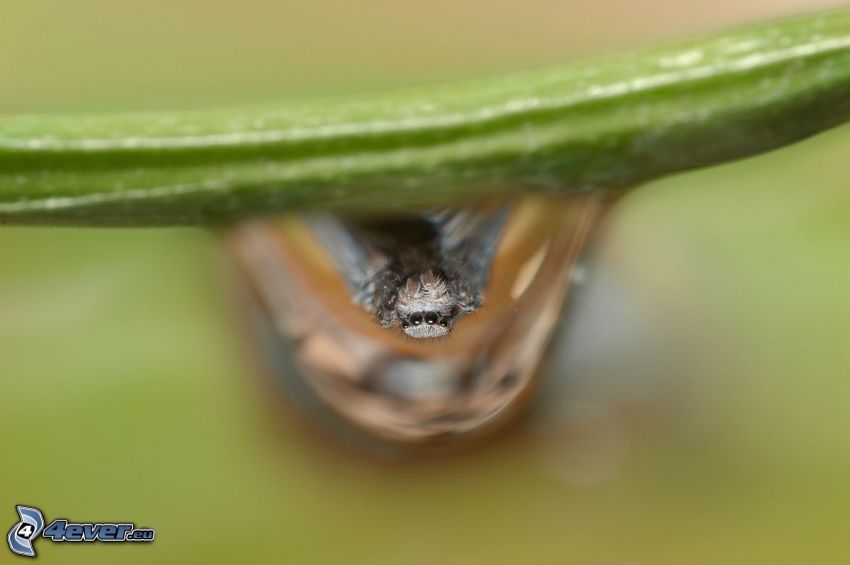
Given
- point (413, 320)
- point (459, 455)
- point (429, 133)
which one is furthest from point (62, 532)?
point (429, 133)

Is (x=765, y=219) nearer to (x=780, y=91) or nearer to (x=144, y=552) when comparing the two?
(x=780, y=91)

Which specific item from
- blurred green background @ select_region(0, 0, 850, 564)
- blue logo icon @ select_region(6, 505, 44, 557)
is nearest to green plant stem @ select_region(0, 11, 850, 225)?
blurred green background @ select_region(0, 0, 850, 564)

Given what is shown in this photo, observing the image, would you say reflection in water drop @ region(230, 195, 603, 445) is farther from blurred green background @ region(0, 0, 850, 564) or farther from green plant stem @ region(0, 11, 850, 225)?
green plant stem @ region(0, 11, 850, 225)

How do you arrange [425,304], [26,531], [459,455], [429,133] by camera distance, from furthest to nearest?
[459,455]
[26,531]
[425,304]
[429,133]

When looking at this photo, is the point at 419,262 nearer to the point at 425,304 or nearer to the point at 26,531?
the point at 425,304

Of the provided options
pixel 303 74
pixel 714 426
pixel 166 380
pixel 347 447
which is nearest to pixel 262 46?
pixel 303 74

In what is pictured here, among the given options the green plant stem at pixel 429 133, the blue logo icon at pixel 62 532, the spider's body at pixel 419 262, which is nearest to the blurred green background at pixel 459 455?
the blue logo icon at pixel 62 532

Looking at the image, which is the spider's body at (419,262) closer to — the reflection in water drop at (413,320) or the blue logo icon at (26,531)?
the reflection in water drop at (413,320)
